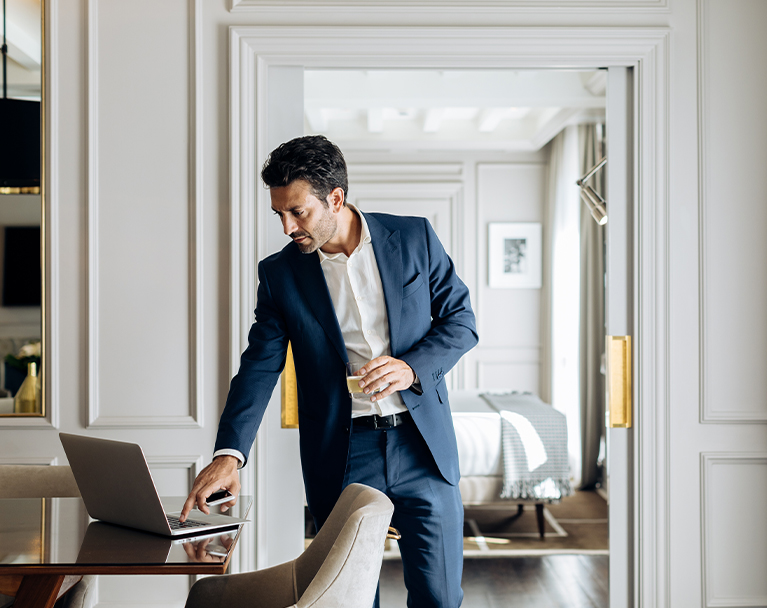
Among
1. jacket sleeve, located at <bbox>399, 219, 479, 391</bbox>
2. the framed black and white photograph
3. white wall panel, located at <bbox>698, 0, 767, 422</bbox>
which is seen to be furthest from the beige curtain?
jacket sleeve, located at <bbox>399, 219, 479, 391</bbox>

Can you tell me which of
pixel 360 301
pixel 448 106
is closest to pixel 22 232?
pixel 360 301

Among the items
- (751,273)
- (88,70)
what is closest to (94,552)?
(88,70)

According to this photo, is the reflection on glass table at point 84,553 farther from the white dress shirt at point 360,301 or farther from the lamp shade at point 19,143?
the lamp shade at point 19,143

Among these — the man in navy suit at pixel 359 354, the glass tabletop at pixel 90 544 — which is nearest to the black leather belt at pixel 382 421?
the man in navy suit at pixel 359 354

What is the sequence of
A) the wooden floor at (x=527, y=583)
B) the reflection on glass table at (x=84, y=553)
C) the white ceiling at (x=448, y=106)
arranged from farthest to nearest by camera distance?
the white ceiling at (x=448, y=106)
the wooden floor at (x=527, y=583)
the reflection on glass table at (x=84, y=553)

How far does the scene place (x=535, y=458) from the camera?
11.0ft

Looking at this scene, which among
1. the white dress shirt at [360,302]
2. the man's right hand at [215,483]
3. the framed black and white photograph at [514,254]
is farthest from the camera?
the framed black and white photograph at [514,254]

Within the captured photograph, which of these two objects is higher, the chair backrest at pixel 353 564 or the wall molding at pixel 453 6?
the wall molding at pixel 453 6

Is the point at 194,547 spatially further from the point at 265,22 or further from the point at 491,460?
the point at 491,460

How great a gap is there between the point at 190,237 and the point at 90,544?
51.2 inches

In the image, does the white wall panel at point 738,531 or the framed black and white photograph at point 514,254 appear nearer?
the white wall panel at point 738,531

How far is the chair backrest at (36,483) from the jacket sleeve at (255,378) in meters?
0.59

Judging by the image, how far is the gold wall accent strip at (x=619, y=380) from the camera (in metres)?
2.37

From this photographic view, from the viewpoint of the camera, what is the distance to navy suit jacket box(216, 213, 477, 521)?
5.68 ft
